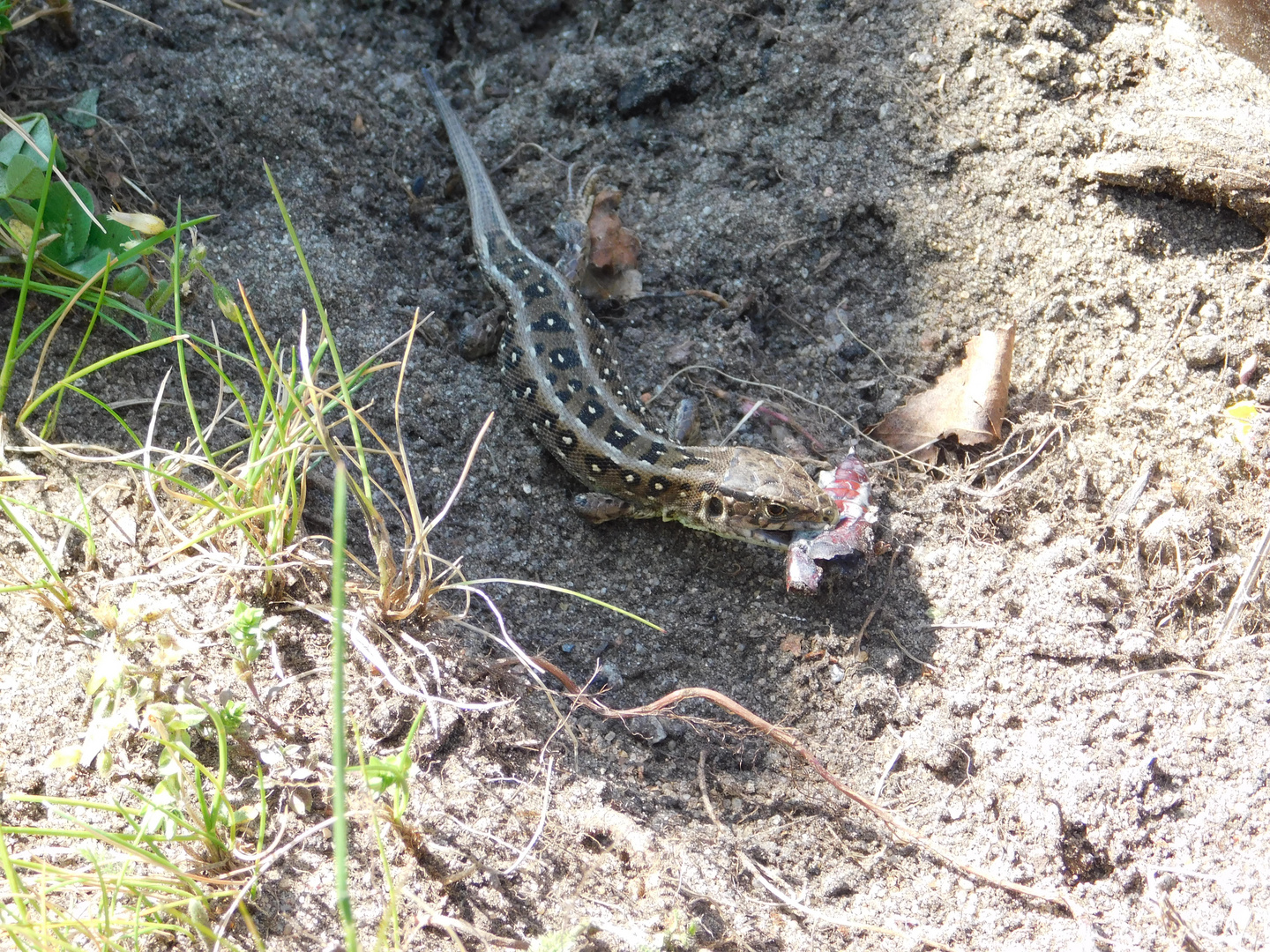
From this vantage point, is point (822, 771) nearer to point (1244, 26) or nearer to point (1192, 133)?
point (1192, 133)

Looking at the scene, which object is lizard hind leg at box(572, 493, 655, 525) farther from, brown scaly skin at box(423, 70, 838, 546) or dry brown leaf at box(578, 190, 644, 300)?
dry brown leaf at box(578, 190, 644, 300)

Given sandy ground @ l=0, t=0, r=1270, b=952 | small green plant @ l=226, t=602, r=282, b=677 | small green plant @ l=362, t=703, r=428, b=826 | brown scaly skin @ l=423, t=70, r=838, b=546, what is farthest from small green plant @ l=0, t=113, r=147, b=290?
small green plant @ l=362, t=703, r=428, b=826

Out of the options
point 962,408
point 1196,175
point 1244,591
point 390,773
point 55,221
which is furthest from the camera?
point 1196,175

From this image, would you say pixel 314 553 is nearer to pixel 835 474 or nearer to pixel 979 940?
pixel 835 474

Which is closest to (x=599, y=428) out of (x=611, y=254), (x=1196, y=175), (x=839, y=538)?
(x=611, y=254)

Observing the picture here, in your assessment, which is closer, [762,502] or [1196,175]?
[762,502]

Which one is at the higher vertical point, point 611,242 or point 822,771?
point 611,242

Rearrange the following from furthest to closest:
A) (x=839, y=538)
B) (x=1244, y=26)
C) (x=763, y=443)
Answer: (x=1244, y=26), (x=763, y=443), (x=839, y=538)

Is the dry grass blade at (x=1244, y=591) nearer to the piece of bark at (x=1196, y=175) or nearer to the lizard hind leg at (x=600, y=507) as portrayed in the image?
the piece of bark at (x=1196, y=175)
